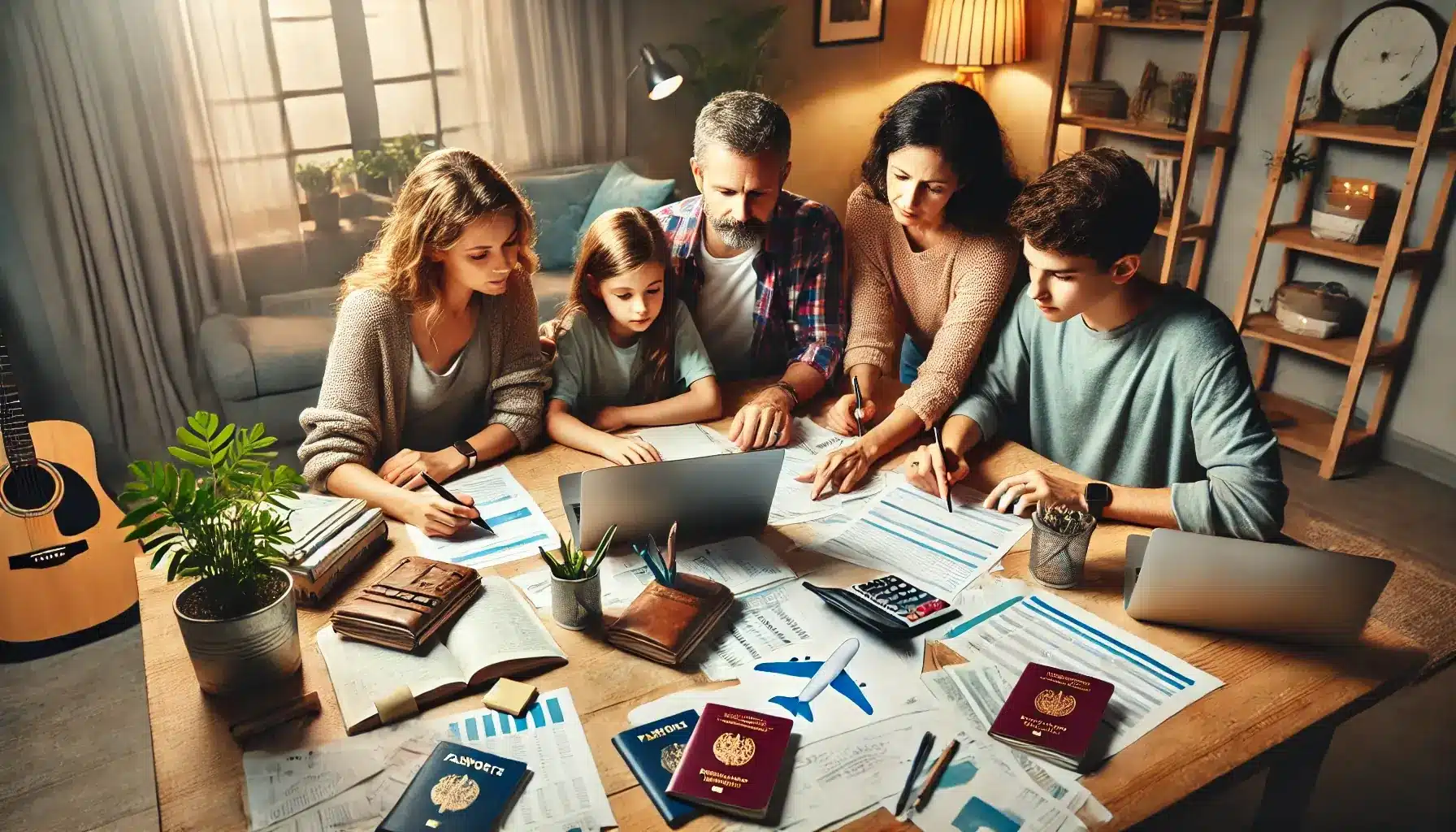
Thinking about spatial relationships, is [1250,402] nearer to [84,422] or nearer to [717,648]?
[717,648]

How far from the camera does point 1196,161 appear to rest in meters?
3.81

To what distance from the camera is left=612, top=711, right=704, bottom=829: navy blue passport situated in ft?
3.08

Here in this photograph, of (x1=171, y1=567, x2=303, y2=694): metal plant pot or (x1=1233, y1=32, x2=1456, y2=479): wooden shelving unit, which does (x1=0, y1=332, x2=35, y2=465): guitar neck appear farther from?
(x1=1233, y1=32, x2=1456, y2=479): wooden shelving unit

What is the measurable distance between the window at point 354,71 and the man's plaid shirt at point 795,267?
2.16m

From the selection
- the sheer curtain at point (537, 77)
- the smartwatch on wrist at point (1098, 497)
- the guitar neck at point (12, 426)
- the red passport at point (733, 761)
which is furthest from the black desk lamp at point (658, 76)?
the red passport at point (733, 761)

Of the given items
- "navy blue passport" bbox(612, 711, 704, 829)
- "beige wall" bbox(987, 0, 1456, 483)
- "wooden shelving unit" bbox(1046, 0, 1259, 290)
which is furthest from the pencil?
"wooden shelving unit" bbox(1046, 0, 1259, 290)

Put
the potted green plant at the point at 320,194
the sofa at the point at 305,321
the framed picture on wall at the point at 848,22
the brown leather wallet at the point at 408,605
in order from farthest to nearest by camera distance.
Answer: the framed picture on wall at the point at 848,22
the potted green plant at the point at 320,194
the sofa at the point at 305,321
the brown leather wallet at the point at 408,605

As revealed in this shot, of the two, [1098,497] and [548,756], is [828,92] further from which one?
[548,756]

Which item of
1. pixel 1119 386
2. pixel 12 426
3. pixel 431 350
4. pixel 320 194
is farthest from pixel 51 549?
pixel 1119 386

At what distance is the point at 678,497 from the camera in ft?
4.39

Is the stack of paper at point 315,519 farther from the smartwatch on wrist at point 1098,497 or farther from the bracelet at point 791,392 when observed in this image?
the smartwatch on wrist at point 1098,497

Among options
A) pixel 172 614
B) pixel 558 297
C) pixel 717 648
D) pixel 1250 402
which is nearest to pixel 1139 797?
pixel 717 648

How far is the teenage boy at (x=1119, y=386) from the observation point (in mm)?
1427

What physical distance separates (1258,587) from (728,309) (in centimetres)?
120
